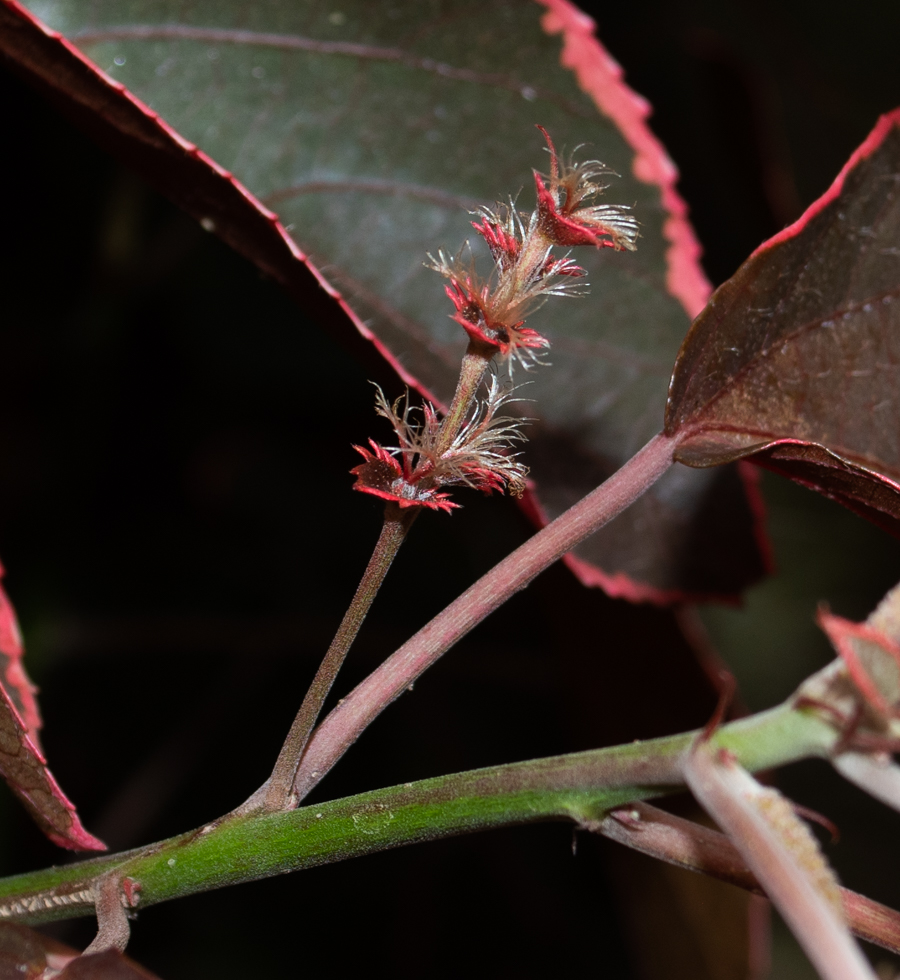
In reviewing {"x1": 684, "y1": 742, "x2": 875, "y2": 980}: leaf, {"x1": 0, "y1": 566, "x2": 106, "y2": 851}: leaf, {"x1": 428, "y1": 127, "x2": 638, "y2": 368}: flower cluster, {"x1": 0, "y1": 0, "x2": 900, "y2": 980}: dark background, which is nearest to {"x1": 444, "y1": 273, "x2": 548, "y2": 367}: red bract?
{"x1": 428, "y1": 127, "x2": 638, "y2": 368}: flower cluster

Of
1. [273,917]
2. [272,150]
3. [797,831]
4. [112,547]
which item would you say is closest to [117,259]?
[112,547]

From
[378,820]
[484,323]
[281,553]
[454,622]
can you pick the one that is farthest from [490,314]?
[281,553]

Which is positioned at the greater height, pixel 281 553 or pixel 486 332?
pixel 281 553

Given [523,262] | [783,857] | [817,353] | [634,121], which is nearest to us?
[783,857]

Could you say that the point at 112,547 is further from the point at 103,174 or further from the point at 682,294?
the point at 682,294

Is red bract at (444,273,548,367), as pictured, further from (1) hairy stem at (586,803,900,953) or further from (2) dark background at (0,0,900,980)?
(2) dark background at (0,0,900,980)

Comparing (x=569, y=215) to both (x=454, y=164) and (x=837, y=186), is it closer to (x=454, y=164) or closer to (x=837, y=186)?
(x=837, y=186)
